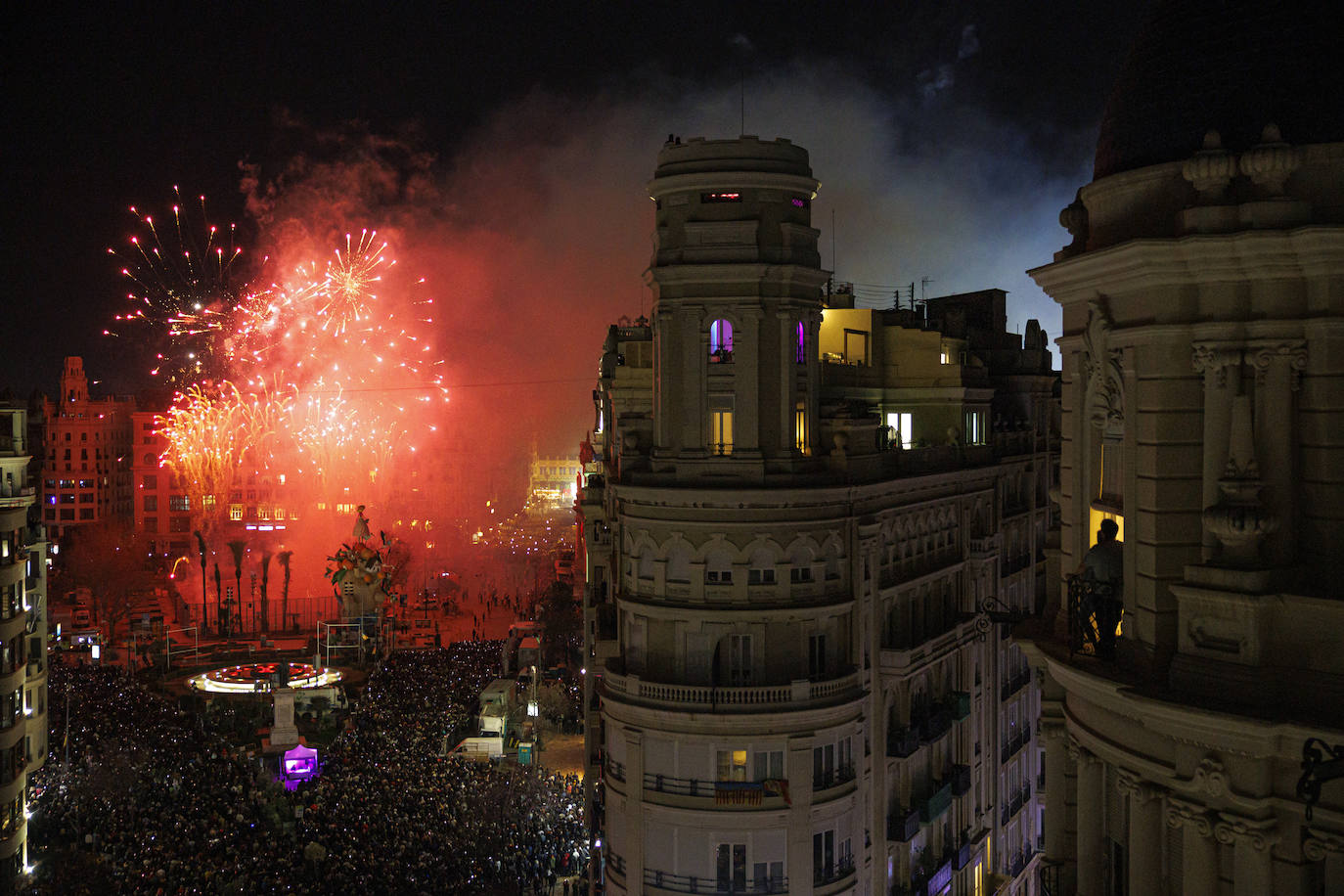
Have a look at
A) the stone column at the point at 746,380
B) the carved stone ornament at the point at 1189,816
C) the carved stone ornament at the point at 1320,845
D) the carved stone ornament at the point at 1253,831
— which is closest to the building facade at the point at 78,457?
the stone column at the point at 746,380

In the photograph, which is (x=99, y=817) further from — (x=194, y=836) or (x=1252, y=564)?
(x=1252, y=564)

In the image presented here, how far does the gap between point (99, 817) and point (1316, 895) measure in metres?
47.0

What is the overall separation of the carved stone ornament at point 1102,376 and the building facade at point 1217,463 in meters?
0.04

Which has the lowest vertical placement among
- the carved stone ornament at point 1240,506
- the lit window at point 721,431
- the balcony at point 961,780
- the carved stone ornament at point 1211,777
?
the balcony at point 961,780

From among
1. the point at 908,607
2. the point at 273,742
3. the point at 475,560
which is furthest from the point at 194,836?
the point at 475,560

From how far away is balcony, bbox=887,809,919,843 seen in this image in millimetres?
33312

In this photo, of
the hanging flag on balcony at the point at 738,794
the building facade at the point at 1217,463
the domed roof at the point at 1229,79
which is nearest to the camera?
the building facade at the point at 1217,463

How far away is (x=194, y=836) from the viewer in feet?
138

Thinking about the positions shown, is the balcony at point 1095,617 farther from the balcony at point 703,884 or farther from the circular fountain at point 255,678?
the circular fountain at point 255,678

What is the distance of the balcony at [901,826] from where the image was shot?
33312mm

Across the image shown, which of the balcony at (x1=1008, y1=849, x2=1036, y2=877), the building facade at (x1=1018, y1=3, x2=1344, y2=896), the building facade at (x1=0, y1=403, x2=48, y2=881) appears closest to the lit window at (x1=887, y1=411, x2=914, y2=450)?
the balcony at (x1=1008, y1=849, x2=1036, y2=877)

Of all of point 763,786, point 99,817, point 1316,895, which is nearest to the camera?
point 1316,895

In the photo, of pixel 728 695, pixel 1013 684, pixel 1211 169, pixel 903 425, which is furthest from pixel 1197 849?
pixel 1013 684

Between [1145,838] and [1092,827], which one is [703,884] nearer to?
[1092,827]
